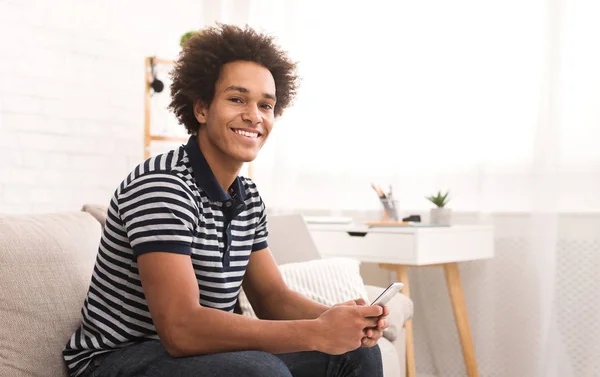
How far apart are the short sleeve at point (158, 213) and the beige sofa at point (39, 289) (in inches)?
11.1

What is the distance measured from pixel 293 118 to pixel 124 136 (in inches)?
30.6

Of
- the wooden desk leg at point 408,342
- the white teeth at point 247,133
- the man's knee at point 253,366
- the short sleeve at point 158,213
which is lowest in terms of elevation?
the wooden desk leg at point 408,342

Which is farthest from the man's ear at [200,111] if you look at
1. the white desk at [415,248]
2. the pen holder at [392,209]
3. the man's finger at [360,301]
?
the pen holder at [392,209]

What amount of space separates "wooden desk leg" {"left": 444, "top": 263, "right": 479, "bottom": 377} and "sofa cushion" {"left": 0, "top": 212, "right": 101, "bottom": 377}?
1538 millimetres

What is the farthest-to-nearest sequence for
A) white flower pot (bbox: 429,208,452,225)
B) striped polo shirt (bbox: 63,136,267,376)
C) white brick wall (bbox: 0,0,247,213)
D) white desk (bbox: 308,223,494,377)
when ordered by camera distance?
white brick wall (bbox: 0,0,247,213)
white flower pot (bbox: 429,208,452,225)
white desk (bbox: 308,223,494,377)
striped polo shirt (bbox: 63,136,267,376)

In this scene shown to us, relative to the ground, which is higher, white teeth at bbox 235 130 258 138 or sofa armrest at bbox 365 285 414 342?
white teeth at bbox 235 130 258 138

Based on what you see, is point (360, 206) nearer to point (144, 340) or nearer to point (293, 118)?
point (293, 118)

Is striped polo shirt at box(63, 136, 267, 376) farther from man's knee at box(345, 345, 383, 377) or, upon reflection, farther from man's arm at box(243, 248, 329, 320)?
man's knee at box(345, 345, 383, 377)

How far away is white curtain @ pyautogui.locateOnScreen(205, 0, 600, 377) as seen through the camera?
2.58 m

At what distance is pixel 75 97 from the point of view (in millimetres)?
3182

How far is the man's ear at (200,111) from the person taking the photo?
1.50 meters

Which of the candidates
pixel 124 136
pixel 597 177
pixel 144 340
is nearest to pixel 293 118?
pixel 124 136

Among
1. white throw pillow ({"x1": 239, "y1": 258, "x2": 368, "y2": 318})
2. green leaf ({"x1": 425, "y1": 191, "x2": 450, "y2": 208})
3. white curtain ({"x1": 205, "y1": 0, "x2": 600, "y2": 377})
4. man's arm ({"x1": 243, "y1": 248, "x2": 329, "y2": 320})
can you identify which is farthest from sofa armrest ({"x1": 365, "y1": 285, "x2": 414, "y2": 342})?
white curtain ({"x1": 205, "y1": 0, "x2": 600, "y2": 377})

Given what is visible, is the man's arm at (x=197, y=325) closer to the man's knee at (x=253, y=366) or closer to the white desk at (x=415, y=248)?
the man's knee at (x=253, y=366)
